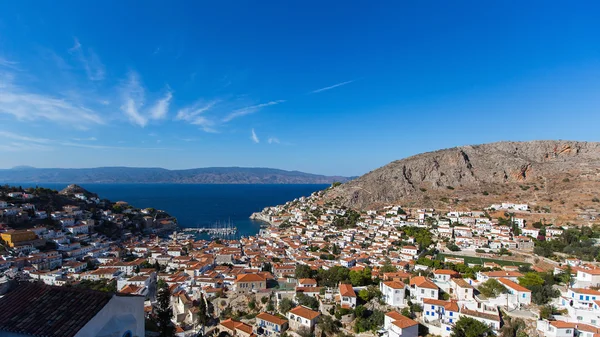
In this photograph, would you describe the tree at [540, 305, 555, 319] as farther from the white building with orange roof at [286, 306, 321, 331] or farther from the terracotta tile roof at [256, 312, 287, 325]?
the terracotta tile roof at [256, 312, 287, 325]

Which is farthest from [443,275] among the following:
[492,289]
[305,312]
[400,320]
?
[305,312]

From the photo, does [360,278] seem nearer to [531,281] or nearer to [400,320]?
[400,320]

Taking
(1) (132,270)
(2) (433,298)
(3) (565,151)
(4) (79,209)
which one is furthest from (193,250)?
(3) (565,151)

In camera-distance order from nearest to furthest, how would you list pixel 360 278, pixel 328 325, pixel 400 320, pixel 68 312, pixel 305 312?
pixel 68 312, pixel 400 320, pixel 328 325, pixel 305 312, pixel 360 278

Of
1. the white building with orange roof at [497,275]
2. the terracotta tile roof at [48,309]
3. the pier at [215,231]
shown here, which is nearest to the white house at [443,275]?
the white building with orange roof at [497,275]

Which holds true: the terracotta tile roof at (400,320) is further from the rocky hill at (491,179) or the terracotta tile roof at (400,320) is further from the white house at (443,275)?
the rocky hill at (491,179)

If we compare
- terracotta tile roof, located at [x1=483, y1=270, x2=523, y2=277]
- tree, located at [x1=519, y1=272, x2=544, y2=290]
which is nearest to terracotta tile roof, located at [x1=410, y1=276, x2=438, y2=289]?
terracotta tile roof, located at [x1=483, y1=270, x2=523, y2=277]
